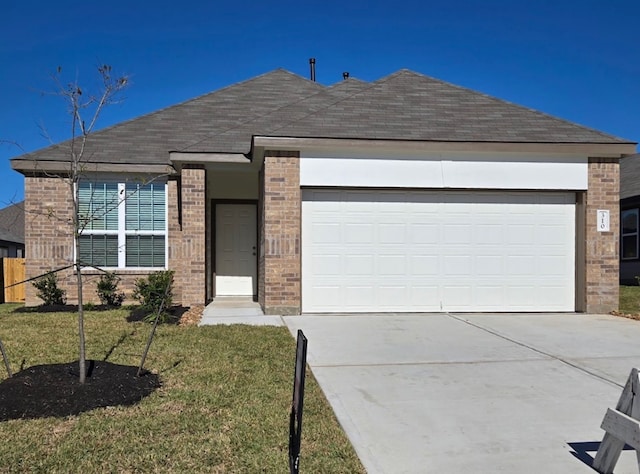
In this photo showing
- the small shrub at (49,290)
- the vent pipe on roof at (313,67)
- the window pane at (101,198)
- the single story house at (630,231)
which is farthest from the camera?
the vent pipe on roof at (313,67)

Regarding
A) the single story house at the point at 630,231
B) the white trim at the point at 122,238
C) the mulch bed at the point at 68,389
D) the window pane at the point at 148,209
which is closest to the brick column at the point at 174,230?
the window pane at the point at 148,209

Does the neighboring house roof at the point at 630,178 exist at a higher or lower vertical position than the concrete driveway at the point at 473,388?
higher

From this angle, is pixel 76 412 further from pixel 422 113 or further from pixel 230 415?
pixel 422 113

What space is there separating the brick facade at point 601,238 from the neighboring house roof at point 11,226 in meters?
24.1

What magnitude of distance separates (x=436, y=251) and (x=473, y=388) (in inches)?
209

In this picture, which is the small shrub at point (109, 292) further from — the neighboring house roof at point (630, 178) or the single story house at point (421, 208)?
the neighboring house roof at point (630, 178)

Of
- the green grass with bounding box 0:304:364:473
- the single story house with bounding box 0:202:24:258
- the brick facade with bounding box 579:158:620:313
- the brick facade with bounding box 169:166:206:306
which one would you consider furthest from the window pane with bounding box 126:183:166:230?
the single story house with bounding box 0:202:24:258

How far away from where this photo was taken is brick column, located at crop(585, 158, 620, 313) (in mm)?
10523

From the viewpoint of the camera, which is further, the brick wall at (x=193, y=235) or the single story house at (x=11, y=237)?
the single story house at (x=11, y=237)

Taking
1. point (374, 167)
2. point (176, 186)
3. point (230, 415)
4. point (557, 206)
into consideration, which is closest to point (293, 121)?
point (374, 167)

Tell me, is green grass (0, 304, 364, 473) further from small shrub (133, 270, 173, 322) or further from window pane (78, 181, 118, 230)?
window pane (78, 181, 118, 230)

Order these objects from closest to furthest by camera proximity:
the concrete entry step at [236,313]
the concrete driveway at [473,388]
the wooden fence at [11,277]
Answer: the concrete driveway at [473,388] → the concrete entry step at [236,313] → the wooden fence at [11,277]

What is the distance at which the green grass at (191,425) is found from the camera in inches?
142

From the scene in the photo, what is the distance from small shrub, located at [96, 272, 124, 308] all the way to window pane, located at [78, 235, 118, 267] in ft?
1.27
